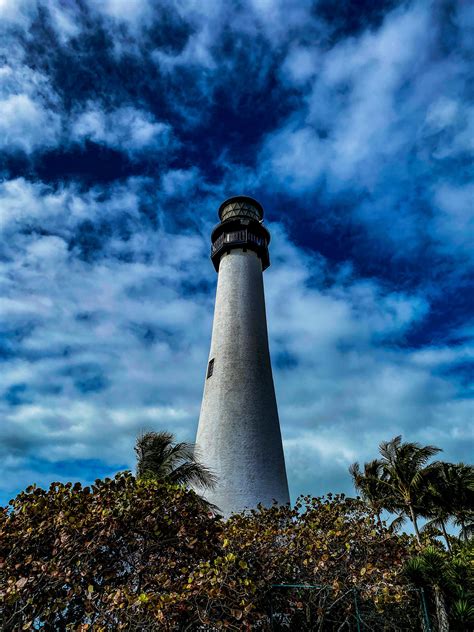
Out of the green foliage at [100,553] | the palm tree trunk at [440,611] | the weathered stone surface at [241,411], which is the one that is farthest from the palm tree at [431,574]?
the weathered stone surface at [241,411]

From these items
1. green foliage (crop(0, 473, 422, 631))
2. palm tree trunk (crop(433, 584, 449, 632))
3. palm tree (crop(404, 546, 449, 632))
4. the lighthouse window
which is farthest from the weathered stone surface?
palm tree trunk (crop(433, 584, 449, 632))

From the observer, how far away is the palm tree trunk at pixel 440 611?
997cm

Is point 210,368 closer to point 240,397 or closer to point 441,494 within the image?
point 240,397

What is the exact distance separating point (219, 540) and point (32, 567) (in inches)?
146

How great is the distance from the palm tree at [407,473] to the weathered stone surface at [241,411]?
444 inches

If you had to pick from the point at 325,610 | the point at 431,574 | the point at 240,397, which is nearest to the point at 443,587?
the point at 431,574

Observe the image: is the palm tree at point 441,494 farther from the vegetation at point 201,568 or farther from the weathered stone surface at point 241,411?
the vegetation at point 201,568

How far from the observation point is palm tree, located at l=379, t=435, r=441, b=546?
81.7ft

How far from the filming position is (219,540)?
969cm

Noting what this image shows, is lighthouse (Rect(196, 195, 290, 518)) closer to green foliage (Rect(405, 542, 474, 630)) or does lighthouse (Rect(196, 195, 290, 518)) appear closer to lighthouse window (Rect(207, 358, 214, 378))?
lighthouse window (Rect(207, 358, 214, 378))

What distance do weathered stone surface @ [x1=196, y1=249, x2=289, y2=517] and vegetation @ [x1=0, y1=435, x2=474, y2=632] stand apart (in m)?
4.47

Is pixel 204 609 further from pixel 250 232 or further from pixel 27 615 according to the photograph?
pixel 250 232

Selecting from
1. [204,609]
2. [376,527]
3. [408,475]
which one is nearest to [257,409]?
[376,527]

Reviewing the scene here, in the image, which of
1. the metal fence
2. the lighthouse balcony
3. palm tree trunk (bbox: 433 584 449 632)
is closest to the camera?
the metal fence
